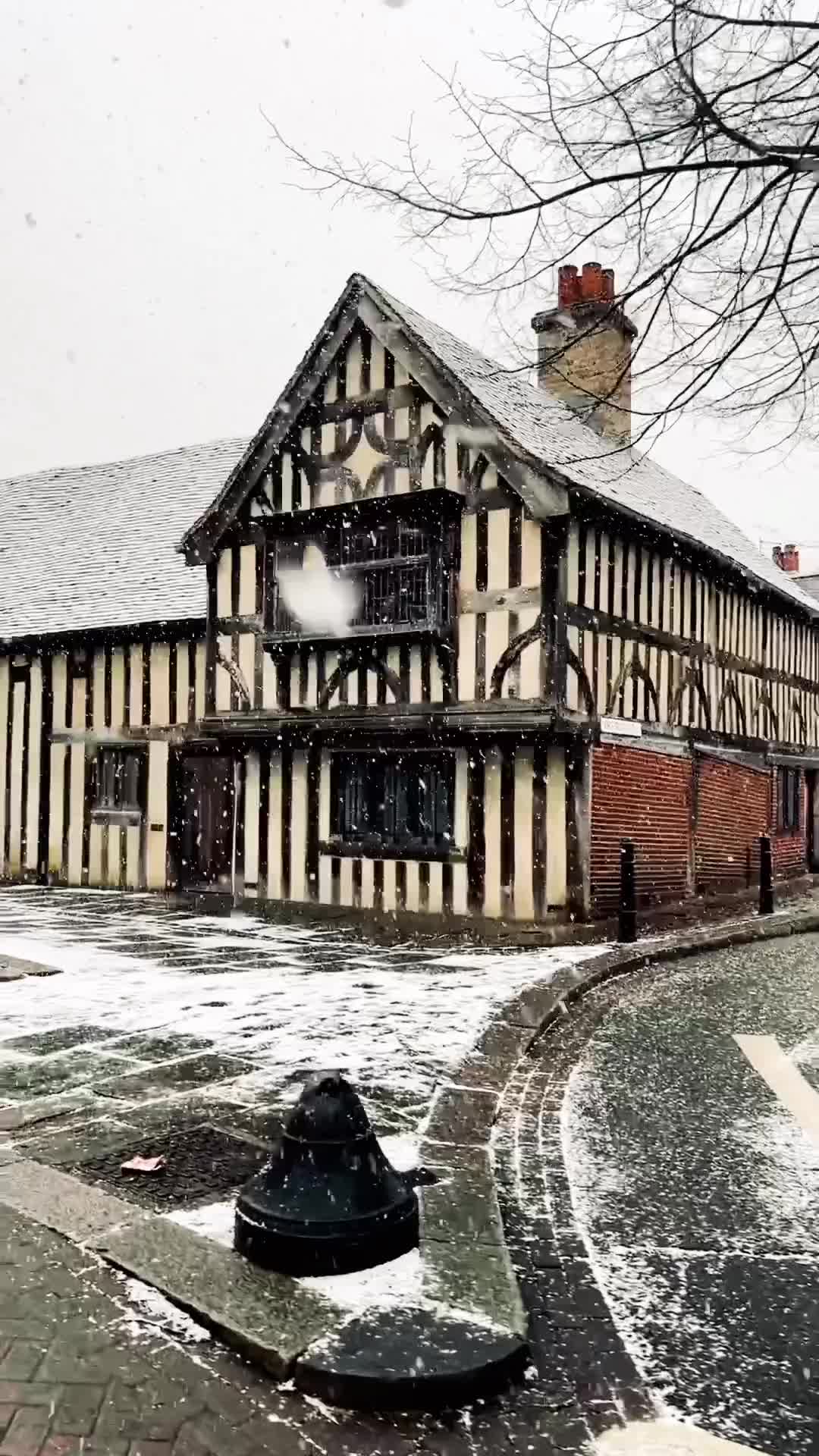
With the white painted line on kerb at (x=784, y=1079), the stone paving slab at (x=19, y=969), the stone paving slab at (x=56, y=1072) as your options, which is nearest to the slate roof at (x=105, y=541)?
the stone paving slab at (x=19, y=969)

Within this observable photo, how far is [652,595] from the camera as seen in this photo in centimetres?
1304

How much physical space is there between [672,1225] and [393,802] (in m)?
8.69

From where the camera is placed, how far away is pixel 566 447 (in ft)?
42.2

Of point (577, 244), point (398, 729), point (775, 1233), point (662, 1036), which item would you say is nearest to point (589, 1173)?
point (775, 1233)

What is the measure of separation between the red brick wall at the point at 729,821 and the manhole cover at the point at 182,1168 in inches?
434

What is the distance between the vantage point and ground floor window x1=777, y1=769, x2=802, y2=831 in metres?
18.0

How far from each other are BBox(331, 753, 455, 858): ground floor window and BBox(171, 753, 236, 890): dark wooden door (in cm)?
198

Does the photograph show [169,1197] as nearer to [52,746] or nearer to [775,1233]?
[775,1233]

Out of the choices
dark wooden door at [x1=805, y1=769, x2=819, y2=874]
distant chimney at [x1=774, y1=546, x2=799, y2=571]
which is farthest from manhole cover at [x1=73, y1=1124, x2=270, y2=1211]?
distant chimney at [x1=774, y1=546, x2=799, y2=571]

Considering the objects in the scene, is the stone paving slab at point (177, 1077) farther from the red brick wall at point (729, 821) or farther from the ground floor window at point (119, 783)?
the red brick wall at point (729, 821)

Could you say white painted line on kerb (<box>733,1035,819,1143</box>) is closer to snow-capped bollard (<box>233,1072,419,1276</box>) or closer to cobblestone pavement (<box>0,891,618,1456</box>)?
cobblestone pavement (<box>0,891,618,1456</box>)

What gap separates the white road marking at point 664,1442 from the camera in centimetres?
238

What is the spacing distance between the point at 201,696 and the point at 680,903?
22.3 feet

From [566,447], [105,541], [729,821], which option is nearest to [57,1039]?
[566,447]
